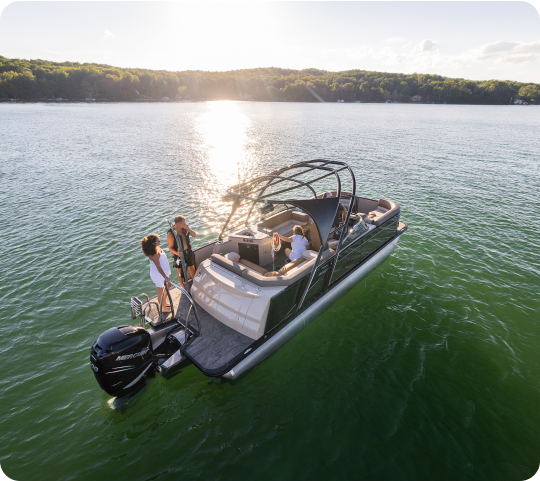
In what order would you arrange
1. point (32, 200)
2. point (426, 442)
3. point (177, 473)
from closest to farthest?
point (177, 473) → point (426, 442) → point (32, 200)

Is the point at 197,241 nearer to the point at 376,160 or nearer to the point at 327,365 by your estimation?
the point at 327,365

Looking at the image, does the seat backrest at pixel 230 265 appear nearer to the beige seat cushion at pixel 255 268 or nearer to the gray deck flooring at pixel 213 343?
the beige seat cushion at pixel 255 268

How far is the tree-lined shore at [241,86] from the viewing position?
102250 mm

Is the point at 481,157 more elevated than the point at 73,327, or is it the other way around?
the point at 481,157

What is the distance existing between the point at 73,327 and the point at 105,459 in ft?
13.9

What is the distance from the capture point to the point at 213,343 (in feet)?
20.2

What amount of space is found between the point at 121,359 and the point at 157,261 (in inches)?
81.0

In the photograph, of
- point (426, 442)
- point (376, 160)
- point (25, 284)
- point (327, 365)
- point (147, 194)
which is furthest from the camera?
point (376, 160)

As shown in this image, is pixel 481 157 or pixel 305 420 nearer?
pixel 305 420

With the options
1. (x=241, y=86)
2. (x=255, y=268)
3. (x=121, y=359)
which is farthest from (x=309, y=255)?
(x=241, y=86)

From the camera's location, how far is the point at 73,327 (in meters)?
7.95

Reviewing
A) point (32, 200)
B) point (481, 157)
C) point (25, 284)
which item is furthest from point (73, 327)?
point (481, 157)

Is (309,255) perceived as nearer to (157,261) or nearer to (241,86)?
(157,261)

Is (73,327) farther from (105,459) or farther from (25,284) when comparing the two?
(105,459)
